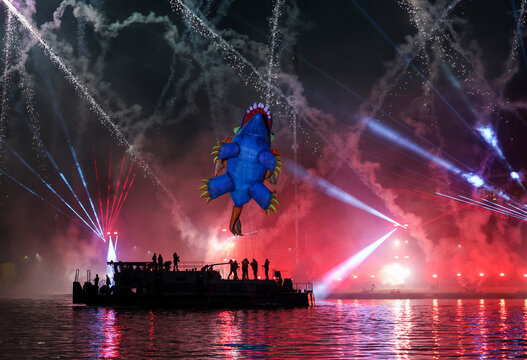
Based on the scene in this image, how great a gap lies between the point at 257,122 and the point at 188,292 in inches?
1299

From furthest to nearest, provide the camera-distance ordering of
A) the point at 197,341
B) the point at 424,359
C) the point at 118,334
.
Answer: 1. the point at 118,334
2. the point at 197,341
3. the point at 424,359

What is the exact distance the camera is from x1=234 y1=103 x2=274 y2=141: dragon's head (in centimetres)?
3253

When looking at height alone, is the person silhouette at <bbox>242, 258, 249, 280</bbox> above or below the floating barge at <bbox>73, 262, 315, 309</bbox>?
above

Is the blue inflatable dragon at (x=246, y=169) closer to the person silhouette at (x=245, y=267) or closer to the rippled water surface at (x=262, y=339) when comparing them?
the rippled water surface at (x=262, y=339)

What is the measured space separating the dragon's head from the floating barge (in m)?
29.8

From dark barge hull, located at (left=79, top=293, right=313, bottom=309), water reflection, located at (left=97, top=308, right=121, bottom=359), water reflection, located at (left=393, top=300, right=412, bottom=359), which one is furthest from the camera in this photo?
dark barge hull, located at (left=79, top=293, right=313, bottom=309)

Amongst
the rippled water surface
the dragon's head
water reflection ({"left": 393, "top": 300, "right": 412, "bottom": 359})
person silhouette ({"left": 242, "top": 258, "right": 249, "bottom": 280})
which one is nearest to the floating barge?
person silhouette ({"left": 242, "top": 258, "right": 249, "bottom": 280})

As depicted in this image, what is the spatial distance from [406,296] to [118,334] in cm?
7840

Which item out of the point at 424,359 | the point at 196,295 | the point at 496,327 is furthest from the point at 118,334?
the point at 196,295

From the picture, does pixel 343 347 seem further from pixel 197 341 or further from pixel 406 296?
pixel 406 296

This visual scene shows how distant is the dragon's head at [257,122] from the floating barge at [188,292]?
97.9 feet

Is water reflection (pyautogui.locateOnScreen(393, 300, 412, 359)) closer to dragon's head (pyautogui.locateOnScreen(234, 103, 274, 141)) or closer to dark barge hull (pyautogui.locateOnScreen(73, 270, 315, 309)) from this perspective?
dragon's head (pyautogui.locateOnScreen(234, 103, 274, 141))

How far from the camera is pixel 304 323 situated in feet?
121

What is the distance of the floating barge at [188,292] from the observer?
59406 mm
